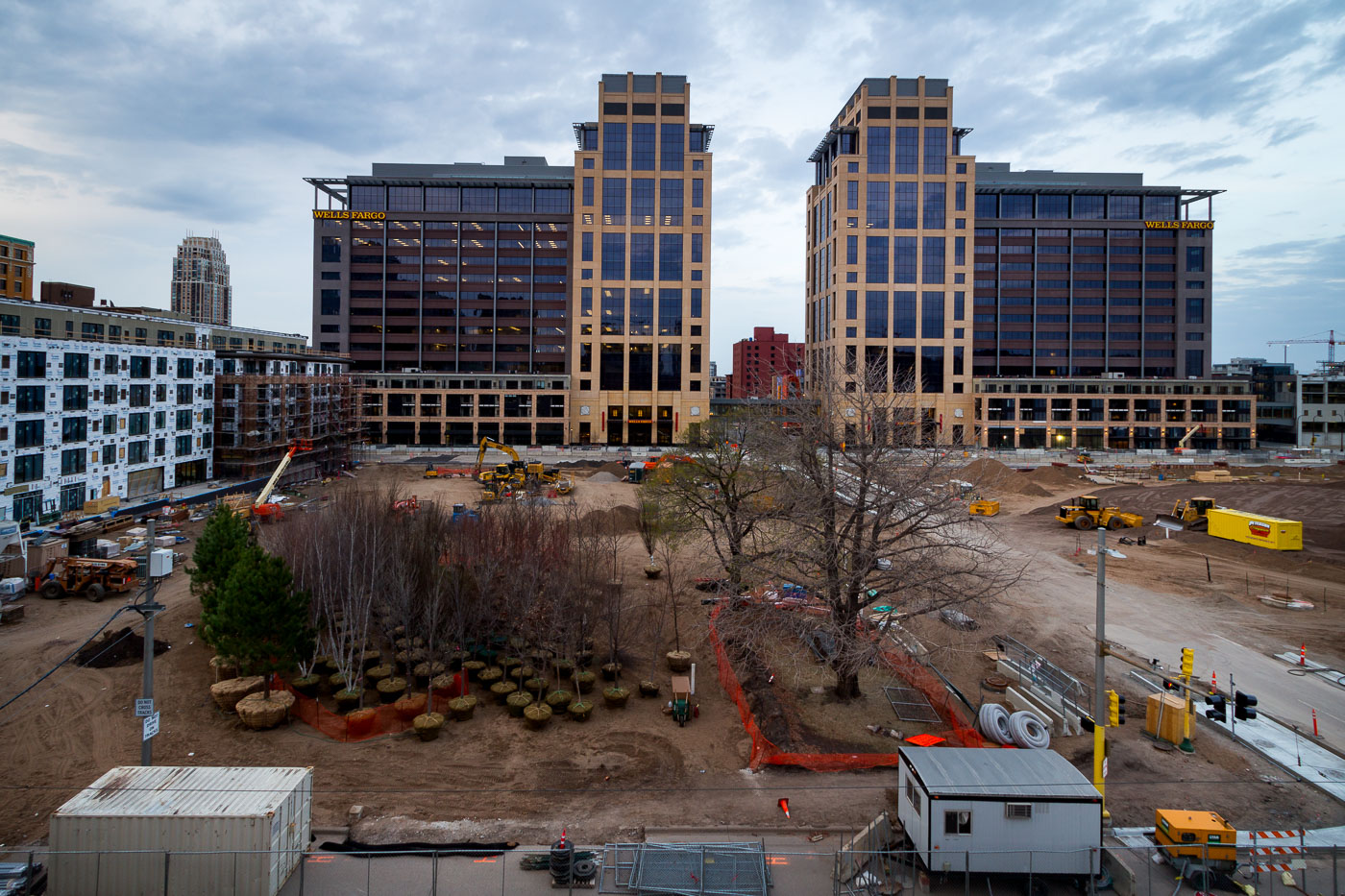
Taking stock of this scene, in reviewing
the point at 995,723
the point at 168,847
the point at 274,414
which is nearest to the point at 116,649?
the point at 168,847

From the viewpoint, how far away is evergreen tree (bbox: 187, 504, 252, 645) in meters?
26.3

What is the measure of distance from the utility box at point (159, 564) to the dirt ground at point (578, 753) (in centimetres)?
641

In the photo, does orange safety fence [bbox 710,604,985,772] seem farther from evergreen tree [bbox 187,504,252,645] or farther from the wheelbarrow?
evergreen tree [bbox 187,504,252,645]

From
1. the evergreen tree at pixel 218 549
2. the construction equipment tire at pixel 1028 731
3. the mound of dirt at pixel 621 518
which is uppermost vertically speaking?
the evergreen tree at pixel 218 549

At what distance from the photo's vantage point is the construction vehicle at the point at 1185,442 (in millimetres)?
96188

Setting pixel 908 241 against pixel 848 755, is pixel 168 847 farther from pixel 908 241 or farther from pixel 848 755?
pixel 908 241

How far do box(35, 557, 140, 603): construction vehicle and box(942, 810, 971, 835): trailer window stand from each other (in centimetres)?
3568

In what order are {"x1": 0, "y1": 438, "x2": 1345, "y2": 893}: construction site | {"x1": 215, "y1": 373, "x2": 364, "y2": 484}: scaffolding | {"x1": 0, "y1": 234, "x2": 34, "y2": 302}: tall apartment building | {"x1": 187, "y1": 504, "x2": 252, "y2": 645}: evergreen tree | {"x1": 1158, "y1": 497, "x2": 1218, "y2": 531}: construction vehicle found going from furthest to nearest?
{"x1": 0, "y1": 234, "x2": 34, "y2": 302}: tall apartment building < {"x1": 215, "y1": 373, "x2": 364, "y2": 484}: scaffolding < {"x1": 1158, "y1": 497, "x2": 1218, "y2": 531}: construction vehicle < {"x1": 187, "y1": 504, "x2": 252, "y2": 645}: evergreen tree < {"x1": 0, "y1": 438, "x2": 1345, "y2": 893}: construction site

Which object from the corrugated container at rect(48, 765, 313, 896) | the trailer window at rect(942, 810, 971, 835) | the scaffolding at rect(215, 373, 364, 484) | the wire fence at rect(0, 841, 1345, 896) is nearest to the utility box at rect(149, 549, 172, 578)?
the corrugated container at rect(48, 765, 313, 896)

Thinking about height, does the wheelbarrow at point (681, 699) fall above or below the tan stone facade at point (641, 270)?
below

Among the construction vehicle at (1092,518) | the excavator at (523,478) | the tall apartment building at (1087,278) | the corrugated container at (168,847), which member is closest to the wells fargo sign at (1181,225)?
the tall apartment building at (1087,278)

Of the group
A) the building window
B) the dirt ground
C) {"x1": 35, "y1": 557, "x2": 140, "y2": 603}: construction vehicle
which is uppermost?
the building window

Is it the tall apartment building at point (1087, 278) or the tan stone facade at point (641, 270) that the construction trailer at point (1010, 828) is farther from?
the tall apartment building at point (1087, 278)

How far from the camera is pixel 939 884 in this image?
1347cm
